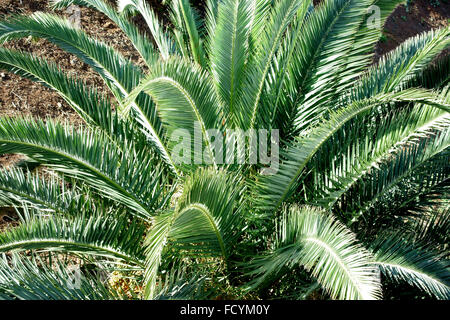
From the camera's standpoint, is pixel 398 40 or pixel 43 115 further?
pixel 398 40

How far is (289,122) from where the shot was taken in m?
3.53

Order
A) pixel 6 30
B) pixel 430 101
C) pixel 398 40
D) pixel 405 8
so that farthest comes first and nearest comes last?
pixel 405 8 < pixel 398 40 < pixel 6 30 < pixel 430 101

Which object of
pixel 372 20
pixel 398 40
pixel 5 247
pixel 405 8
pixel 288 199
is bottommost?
pixel 5 247

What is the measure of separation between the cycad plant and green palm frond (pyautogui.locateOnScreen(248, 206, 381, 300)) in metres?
0.01

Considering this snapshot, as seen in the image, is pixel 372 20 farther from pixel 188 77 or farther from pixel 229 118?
pixel 188 77

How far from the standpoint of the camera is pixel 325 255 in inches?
89.2

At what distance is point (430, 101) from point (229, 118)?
154 centimetres

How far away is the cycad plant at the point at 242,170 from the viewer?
2496mm

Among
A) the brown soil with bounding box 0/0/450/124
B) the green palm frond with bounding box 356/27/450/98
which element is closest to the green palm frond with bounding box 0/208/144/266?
the brown soil with bounding box 0/0/450/124

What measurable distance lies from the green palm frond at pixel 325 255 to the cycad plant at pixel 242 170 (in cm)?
1

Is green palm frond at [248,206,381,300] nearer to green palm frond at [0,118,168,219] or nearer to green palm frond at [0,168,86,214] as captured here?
green palm frond at [0,118,168,219]

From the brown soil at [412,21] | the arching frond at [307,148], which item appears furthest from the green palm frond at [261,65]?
the brown soil at [412,21]

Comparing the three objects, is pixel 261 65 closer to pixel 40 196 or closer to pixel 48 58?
pixel 40 196

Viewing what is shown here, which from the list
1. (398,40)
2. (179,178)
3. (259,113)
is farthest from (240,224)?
(398,40)
